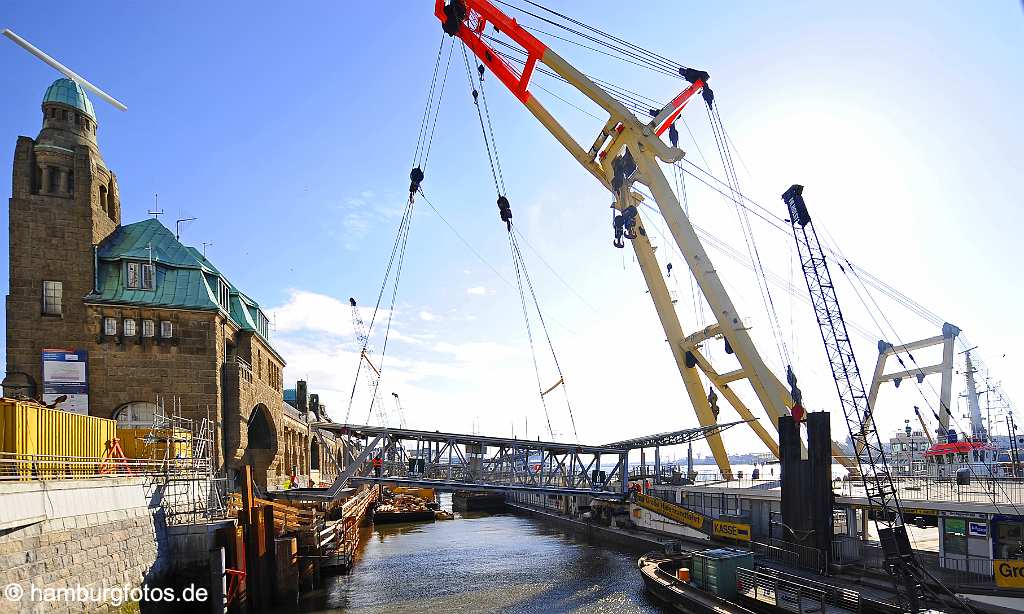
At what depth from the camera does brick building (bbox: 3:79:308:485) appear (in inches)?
1620

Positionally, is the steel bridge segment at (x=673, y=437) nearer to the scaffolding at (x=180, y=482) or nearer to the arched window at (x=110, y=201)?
the scaffolding at (x=180, y=482)

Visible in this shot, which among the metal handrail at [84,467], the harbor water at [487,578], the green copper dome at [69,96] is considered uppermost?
the green copper dome at [69,96]

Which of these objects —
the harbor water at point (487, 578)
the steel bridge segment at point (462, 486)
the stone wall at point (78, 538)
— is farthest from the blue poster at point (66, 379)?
the harbor water at point (487, 578)

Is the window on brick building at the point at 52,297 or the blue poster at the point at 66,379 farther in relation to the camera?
the window on brick building at the point at 52,297

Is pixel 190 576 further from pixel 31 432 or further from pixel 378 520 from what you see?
pixel 378 520

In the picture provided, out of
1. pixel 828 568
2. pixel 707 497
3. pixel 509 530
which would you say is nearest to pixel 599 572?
pixel 707 497

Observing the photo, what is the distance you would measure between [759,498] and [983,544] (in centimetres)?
1282

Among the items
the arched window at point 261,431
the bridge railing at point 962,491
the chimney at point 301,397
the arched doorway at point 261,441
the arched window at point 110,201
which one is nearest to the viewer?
the bridge railing at point 962,491

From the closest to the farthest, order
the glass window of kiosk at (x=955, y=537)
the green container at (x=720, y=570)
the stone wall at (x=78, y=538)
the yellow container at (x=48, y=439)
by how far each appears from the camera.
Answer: the stone wall at (x=78, y=538) < the yellow container at (x=48, y=439) < the glass window of kiosk at (x=955, y=537) < the green container at (x=720, y=570)

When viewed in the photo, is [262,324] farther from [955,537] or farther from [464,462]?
[955,537]

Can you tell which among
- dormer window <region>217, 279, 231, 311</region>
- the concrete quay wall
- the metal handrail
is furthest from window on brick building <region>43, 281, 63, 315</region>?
the concrete quay wall

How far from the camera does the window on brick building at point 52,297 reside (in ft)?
136

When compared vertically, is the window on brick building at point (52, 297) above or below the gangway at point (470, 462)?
above

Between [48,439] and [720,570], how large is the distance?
25020 mm
